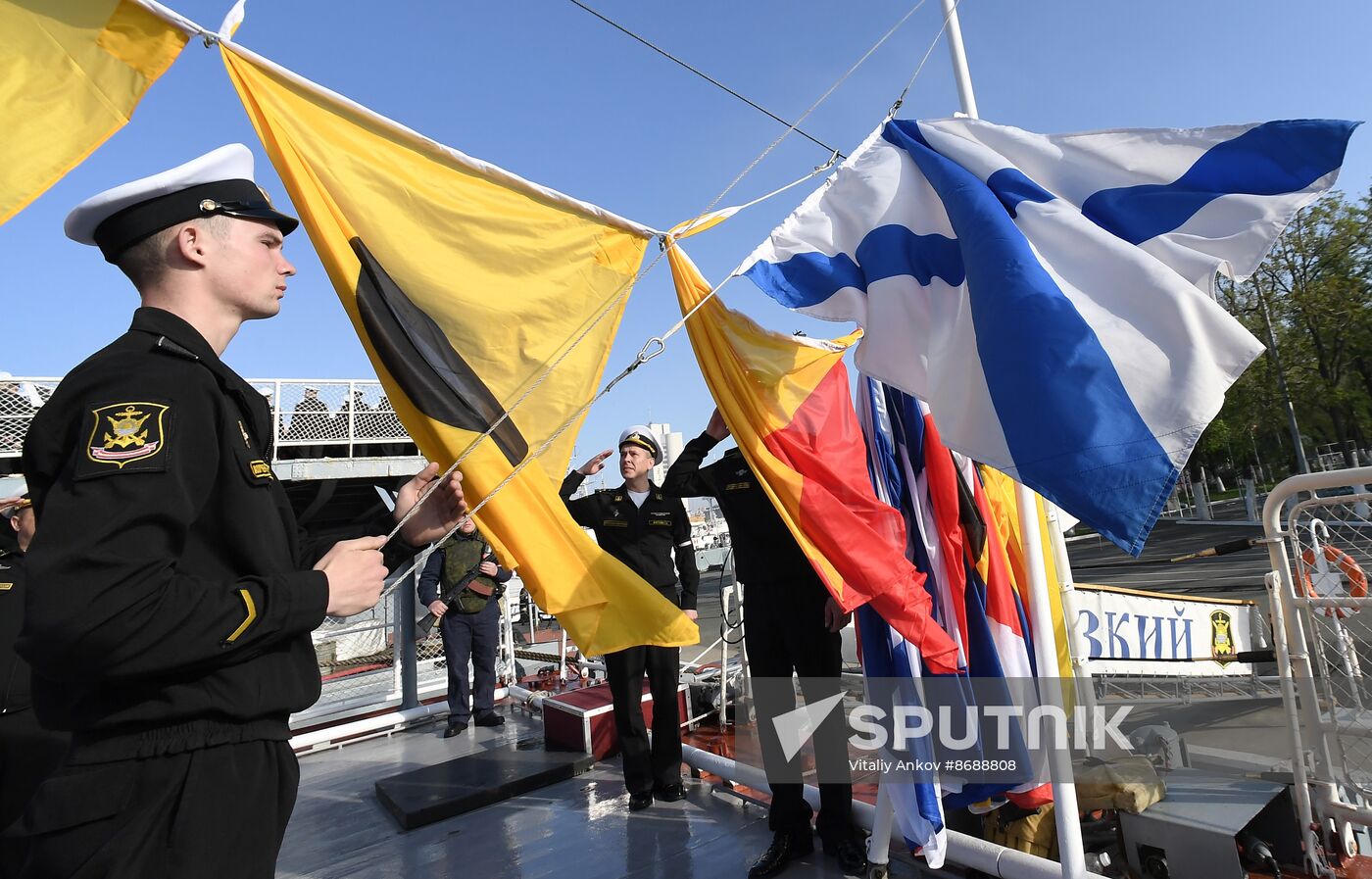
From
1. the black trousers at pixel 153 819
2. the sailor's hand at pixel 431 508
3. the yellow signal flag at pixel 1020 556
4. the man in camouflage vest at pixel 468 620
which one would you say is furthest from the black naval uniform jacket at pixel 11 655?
the yellow signal flag at pixel 1020 556

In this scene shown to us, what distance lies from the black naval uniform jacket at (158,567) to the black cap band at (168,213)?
0.75 ft

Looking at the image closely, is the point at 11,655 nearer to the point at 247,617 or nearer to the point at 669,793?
the point at 247,617

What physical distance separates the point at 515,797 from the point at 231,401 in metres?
3.77

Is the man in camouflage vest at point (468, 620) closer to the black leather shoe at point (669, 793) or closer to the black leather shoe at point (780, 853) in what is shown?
the black leather shoe at point (669, 793)

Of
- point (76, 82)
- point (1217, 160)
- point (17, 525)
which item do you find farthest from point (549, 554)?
point (17, 525)

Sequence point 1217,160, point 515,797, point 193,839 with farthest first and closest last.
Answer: point 515,797
point 1217,160
point 193,839

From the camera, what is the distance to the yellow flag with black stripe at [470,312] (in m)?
2.12

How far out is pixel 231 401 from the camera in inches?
55.5

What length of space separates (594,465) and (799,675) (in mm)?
1641

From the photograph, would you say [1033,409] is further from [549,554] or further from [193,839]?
[193,839]

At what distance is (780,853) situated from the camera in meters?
3.21

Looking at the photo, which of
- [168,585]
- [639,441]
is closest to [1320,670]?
[639,441]

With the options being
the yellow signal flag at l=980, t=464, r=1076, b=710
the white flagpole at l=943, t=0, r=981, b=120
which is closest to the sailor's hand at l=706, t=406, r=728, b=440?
the yellow signal flag at l=980, t=464, r=1076, b=710

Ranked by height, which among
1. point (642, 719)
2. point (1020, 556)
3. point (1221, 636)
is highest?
point (1020, 556)
